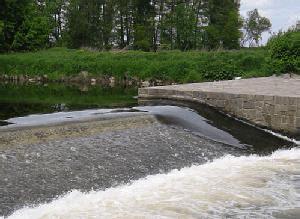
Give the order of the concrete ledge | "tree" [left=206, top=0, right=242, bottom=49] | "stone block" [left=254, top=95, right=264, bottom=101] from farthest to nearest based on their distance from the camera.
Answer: "tree" [left=206, top=0, right=242, bottom=49]
"stone block" [left=254, top=95, right=264, bottom=101]
the concrete ledge

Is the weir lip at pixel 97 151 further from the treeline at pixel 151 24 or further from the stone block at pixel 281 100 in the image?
the treeline at pixel 151 24

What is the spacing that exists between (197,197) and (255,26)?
45.7 metres

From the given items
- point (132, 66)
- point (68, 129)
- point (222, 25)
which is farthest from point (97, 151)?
point (222, 25)

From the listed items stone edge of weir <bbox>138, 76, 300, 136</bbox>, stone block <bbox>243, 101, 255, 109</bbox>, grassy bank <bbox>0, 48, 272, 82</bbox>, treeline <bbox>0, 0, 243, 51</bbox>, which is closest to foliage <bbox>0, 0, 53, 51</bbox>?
treeline <bbox>0, 0, 243, 51</bbox>

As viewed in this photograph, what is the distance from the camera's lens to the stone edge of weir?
11031 millimetres

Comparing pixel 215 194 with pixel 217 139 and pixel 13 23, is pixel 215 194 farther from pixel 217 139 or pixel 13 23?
pixel 13 23

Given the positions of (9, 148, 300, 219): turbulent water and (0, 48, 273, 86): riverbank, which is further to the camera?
(0, 48, 273, 86): riverbank

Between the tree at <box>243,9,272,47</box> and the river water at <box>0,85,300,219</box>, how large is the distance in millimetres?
39818

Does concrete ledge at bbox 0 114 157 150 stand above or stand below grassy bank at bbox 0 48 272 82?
below

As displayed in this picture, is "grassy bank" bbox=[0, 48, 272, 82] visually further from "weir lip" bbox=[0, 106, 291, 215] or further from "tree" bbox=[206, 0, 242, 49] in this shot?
"tree" bbox=[206, 0, 242, 49]

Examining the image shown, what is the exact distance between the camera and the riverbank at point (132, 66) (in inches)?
877

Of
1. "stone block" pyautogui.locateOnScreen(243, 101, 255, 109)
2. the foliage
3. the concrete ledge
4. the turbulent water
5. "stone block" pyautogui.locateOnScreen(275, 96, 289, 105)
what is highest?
the foliage

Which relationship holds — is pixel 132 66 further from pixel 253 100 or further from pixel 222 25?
pixel 222 25

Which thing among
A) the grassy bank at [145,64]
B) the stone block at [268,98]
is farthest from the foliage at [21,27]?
the stone block at [268,98]
